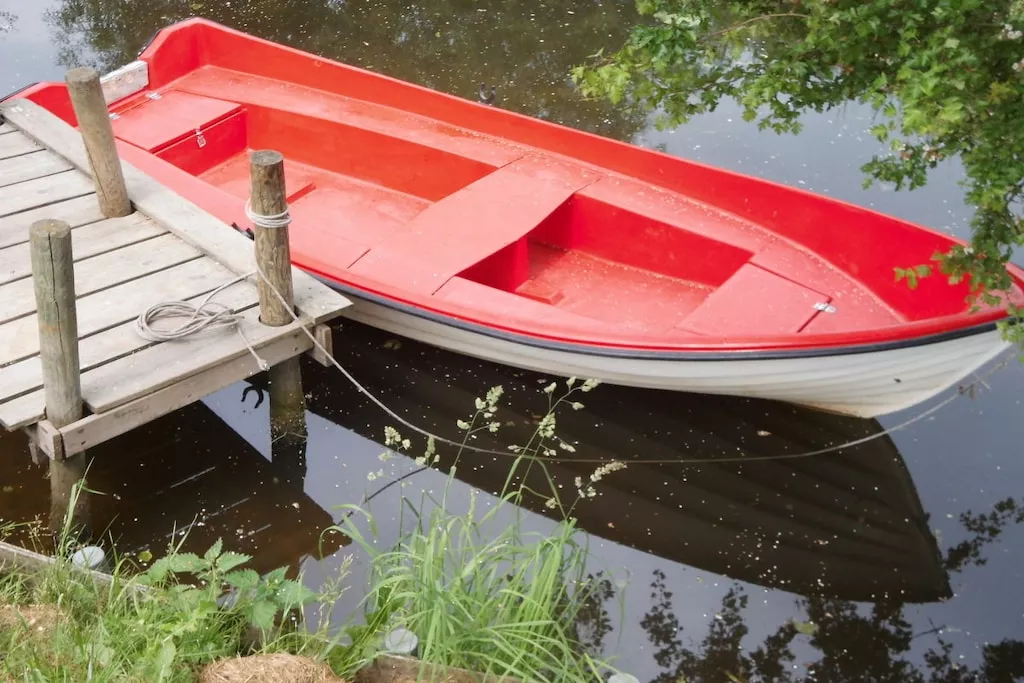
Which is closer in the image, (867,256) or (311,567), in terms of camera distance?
(311,567)

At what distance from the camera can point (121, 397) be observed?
4094 millimetres

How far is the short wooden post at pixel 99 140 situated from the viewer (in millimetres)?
4684

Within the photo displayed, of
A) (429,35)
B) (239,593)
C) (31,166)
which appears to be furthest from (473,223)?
(429,35)

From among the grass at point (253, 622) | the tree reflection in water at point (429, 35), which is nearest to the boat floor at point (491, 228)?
the grass at point (253, 622)

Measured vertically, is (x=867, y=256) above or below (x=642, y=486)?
above

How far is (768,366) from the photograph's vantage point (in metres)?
4.49

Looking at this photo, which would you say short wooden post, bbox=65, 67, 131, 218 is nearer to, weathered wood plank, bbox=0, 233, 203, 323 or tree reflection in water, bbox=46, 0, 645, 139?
weathered wood plank, bbox=0, 233, 203, 323

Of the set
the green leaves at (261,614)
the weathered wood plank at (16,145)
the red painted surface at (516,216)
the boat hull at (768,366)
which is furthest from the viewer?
the weathered wood plank at (16,145)

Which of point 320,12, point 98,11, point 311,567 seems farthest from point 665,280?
point 98,11

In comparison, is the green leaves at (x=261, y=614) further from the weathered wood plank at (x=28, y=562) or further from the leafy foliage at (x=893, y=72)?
the leafy foliage at (x=893, y=72)

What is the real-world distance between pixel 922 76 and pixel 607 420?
2690mm

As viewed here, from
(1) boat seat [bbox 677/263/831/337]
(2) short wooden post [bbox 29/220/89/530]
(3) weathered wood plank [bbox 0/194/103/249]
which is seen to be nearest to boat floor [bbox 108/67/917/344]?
(1) boat seat [bbox 677/263/831/337]

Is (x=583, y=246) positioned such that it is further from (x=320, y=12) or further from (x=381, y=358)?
(x=320, y=12)

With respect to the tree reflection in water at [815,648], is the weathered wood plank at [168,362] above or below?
above
